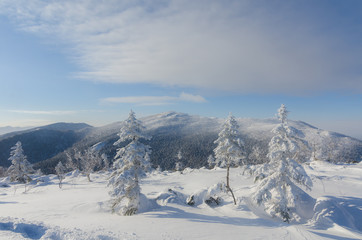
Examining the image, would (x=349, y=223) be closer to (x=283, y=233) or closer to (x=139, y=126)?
(x=283, y=233)

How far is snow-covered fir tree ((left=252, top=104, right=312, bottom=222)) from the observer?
1617 centimetres

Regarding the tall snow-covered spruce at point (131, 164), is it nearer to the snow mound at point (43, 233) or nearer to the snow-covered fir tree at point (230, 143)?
the snow mound at point (43, 233)

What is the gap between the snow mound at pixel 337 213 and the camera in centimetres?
1664

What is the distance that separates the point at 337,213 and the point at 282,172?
7.47 meters

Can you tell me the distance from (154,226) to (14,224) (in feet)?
33.2

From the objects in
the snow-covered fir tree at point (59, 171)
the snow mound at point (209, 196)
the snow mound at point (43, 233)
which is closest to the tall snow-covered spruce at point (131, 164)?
the snow mound at point (43, 233)

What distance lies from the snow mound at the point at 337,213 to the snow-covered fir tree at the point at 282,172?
3.21m

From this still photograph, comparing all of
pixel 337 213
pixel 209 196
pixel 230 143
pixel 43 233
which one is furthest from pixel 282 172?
pixel 43 233

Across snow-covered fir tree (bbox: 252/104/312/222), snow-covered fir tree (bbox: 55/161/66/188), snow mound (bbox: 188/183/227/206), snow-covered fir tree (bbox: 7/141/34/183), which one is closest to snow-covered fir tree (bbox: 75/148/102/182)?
snow-covered fir tree (bbox: 55/161/66/188)

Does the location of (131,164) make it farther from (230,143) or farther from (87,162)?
(87,162)

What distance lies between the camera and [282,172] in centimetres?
1673

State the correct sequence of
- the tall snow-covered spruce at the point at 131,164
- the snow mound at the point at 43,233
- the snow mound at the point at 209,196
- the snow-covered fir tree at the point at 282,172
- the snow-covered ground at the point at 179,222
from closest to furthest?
the snow mound at the point at 43,233 → the snow-covered ground at the point at 179,222 → the snow-covered fir tree at the point at 282,172 → the tall snow-covered spruce at the point at 131,164 → the snow mound at the point at 209,196

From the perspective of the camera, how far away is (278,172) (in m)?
16.8

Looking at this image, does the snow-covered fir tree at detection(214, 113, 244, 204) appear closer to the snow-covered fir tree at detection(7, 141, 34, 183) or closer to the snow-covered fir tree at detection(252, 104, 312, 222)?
the snow-covered fir tree at detection(252, 104, 312, 222)
